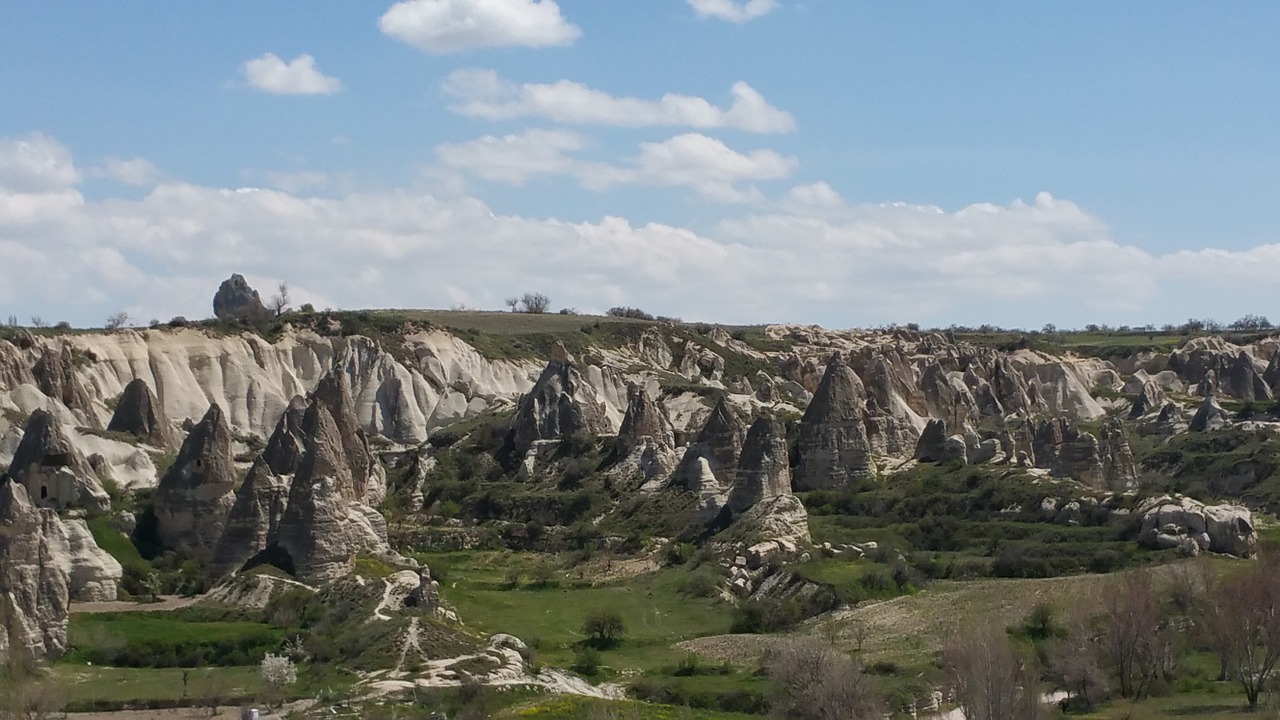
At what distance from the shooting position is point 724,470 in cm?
7219

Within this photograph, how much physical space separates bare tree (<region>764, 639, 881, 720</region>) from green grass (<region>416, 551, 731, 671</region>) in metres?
6.63

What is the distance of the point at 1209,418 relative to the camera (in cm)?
9656

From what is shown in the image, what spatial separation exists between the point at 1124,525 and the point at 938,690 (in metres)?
20.0

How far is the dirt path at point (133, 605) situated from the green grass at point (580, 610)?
7.44 meters

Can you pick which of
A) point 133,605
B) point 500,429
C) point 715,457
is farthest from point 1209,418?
point 133,605

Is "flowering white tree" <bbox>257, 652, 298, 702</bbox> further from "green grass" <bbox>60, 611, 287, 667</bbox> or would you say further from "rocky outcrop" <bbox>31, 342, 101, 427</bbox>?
"rocky outcrop" <bbox>31, 342, 101, 427</bbox>

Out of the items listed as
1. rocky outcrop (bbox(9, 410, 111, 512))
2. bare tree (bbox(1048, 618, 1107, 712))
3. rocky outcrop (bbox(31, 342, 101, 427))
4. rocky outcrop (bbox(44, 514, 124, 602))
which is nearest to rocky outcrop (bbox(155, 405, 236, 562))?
rocky outcrop (bbox(9, 410, 111, 512))

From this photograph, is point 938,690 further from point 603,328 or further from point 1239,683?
point 603,328

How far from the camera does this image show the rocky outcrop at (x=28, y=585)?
43.0 meters

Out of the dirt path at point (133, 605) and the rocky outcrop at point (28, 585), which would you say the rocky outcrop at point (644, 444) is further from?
the rocky outcrop at point (28, 585)

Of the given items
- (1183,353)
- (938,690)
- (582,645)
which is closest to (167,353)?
(582,645)

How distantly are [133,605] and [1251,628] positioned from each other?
28.1 metres

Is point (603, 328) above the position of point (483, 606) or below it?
above

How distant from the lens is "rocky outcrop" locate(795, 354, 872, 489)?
76.2m
